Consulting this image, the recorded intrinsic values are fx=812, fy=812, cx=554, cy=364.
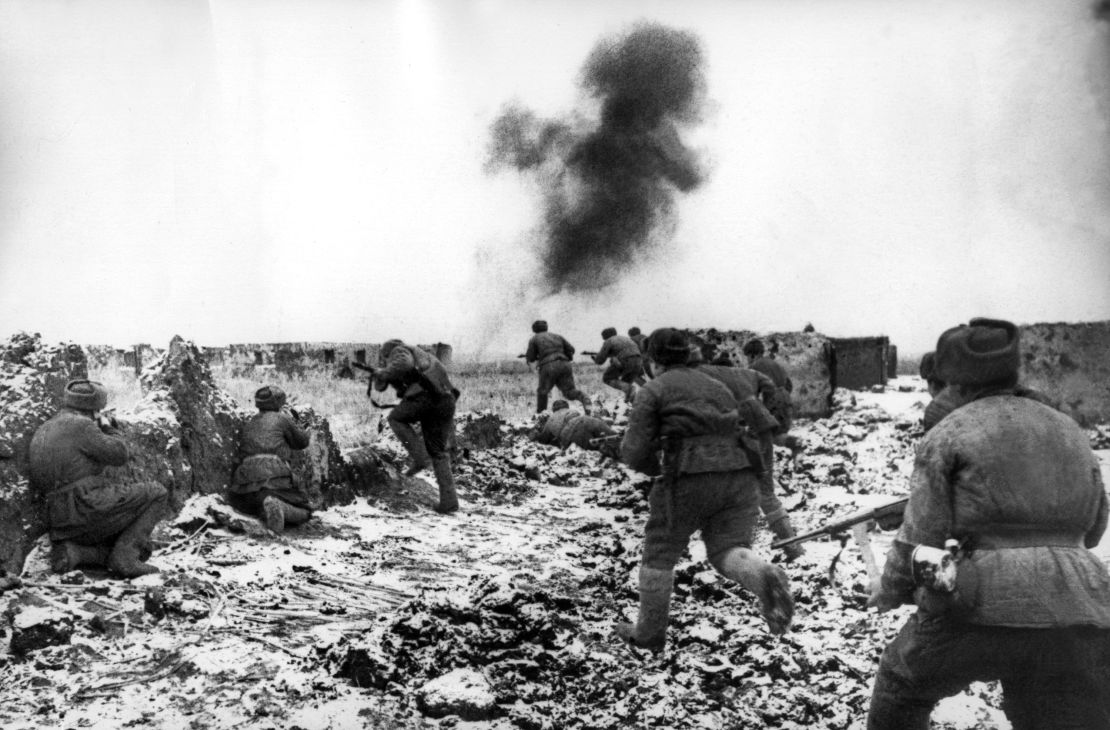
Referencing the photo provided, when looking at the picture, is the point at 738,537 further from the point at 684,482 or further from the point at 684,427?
the point at 684,427

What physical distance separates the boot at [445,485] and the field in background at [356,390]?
1817 millimetres

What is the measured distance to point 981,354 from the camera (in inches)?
91.1

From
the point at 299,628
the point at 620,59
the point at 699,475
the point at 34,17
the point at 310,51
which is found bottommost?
the point at 299,628

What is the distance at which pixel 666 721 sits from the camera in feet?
10.6

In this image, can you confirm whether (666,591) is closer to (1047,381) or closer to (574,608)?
(574,608)

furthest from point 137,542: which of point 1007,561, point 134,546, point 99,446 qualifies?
point 1007,561

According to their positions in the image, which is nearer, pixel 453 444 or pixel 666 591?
pixel 666 591

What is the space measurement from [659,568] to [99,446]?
3427mm

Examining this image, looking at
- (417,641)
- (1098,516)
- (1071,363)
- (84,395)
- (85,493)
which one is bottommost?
(417,641)

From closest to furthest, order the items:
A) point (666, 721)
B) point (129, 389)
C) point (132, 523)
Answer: point (666, 721) < point (132, 523) < point (129, 389)

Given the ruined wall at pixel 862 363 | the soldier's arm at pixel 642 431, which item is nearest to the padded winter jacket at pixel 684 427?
the soldier's arm at pixel 642 431

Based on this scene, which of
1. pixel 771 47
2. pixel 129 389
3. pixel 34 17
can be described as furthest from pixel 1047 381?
pixel 129 389

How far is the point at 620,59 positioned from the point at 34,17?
23.4 ft

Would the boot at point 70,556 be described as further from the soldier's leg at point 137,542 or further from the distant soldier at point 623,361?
the distant soldier at point 623,361
